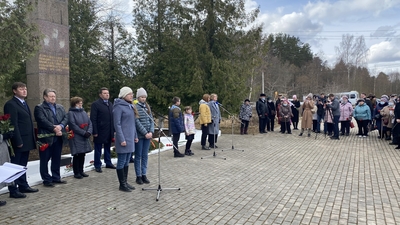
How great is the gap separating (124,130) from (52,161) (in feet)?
5.81

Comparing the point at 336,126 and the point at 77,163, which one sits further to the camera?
the point at 336,126

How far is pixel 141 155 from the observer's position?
6.01m

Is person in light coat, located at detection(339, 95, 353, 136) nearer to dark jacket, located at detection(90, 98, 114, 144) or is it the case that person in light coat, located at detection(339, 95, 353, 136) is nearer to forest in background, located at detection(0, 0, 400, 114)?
forest in background, located at detection(0, 0, 400, 114)

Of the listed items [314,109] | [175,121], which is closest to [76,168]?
[175,121]

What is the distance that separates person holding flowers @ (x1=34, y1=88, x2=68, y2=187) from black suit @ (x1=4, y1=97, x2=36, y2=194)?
255 mm

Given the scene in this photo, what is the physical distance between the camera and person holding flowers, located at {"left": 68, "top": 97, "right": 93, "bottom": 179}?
6.33 meters

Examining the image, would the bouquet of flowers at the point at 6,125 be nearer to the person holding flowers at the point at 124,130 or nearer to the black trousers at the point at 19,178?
the black trousers at the point at 19,178

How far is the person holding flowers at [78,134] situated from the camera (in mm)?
6332

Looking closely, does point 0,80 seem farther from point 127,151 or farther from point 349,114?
point 349,114

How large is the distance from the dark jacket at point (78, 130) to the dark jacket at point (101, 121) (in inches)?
16.6

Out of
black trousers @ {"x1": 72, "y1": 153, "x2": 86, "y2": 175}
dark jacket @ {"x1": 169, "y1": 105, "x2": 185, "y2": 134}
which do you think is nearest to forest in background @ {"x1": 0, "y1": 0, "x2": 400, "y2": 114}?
dark jacket @ {"x1": 169, "y1": 105, "x2": 185, "y2": 134}

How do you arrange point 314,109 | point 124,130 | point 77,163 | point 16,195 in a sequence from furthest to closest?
point 314,109 → point 77,163 → point 124,130 → point 16,195

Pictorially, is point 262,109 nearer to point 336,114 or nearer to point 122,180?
point 336,114

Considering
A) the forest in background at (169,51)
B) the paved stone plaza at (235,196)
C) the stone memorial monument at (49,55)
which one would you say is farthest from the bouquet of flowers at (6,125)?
the forest in background at (169,51)
